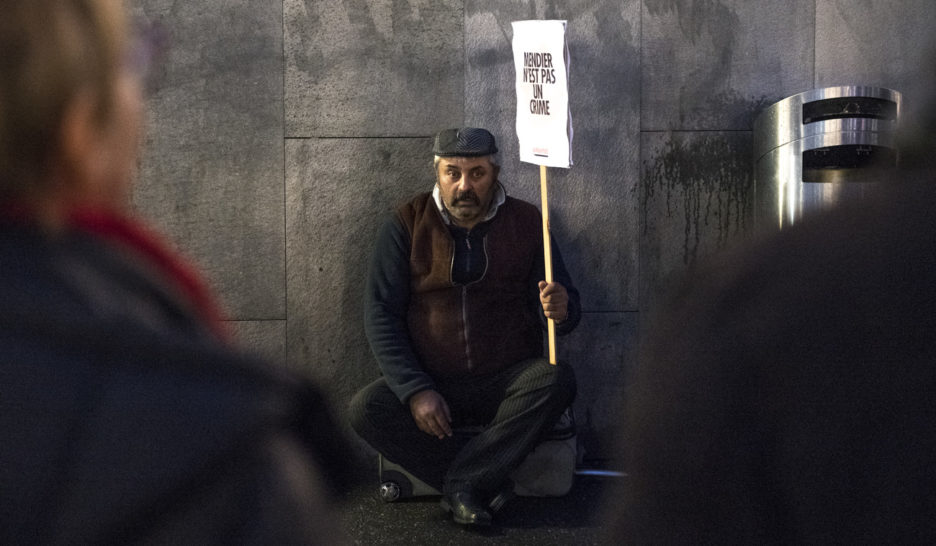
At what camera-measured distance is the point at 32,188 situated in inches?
29.5

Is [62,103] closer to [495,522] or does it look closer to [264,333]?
[495,522]

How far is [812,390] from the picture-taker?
2.20ft

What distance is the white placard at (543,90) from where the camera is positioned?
4.45 meters

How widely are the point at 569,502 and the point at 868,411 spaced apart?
4.02 m

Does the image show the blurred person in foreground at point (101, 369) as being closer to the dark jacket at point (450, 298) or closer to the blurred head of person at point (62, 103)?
the blurred head of person at point (62, 103)

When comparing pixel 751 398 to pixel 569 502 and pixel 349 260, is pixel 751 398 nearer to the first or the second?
pixel 569 502

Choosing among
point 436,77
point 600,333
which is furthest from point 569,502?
point 436,77

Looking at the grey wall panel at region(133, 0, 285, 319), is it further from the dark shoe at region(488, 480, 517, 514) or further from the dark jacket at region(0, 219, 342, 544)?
the dark jacket at region(0, 219, 342, 544)

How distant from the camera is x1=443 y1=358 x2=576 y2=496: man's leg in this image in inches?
168

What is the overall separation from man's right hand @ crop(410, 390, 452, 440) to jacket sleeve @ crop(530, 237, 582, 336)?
0.66 meters

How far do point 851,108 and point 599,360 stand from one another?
1.78 m

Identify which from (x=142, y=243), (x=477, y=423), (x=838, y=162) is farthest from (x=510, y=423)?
(x=142, y=243)

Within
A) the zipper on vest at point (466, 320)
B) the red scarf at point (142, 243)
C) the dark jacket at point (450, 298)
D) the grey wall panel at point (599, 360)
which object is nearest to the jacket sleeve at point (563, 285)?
the dark jacket at point (450, 298)

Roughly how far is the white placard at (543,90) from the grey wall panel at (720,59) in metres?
0.81
